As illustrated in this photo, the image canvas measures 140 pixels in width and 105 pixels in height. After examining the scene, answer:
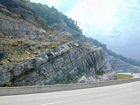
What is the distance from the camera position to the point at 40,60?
39594mm

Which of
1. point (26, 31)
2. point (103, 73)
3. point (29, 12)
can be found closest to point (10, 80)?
point (26, 31)

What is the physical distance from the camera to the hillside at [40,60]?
36.5 m

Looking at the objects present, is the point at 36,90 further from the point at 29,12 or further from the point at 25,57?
the point at 29,12

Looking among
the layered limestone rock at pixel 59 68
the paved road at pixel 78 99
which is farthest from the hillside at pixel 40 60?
the paved road at pixel 78 99

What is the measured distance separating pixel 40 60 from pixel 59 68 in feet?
17.0

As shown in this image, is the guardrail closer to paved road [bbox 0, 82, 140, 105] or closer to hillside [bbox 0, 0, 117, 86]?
paved road [bbox 0, 82, 140, 105]

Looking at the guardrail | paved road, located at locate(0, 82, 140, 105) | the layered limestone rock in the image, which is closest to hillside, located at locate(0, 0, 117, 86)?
the layered limestone rock

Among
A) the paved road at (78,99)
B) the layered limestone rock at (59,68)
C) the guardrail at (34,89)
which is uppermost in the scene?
the layered limestone rock at (59,68)

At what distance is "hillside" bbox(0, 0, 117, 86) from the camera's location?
36500 millimetres

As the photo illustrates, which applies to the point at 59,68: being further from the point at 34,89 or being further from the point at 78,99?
the point at 78,99

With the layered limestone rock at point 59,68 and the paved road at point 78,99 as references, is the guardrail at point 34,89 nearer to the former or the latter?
the paved road at point 78,99

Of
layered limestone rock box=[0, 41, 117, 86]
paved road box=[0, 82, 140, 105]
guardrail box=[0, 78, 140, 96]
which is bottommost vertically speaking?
paved road box=[0, 82, 140, 105]

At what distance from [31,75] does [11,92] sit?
21.5m

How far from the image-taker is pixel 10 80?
35.0 metres
